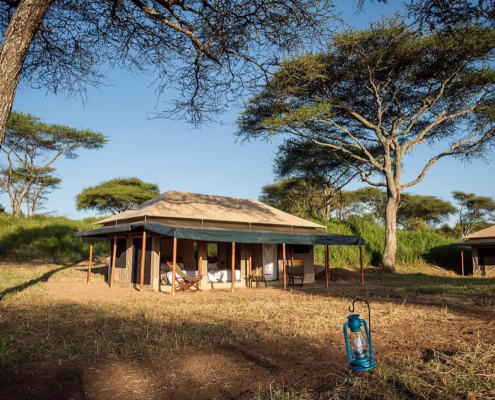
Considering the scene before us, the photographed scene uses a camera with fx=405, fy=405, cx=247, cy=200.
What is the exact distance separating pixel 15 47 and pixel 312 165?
20.5m

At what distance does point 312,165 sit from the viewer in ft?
76.8

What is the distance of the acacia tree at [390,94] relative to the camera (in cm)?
1502

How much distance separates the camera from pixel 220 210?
569 inches

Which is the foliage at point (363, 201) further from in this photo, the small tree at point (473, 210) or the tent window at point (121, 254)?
the tent window at point (121, 254)

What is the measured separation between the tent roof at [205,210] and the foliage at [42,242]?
22.3 ft

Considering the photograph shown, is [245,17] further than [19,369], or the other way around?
[245,17]

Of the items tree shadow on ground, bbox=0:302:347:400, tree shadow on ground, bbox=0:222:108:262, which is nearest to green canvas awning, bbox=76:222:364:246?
tree shadow on ground, bbox=0:302:347:400

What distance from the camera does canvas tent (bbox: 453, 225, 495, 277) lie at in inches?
796

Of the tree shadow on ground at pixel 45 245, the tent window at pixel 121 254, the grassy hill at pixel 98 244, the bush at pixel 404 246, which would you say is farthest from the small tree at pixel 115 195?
the tent window at pixel 121 254

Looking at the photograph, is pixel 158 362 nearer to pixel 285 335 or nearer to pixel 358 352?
pixel 285 335

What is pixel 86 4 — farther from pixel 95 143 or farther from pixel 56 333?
pixel 95 143

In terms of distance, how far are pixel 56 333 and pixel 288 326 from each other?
3.12 m

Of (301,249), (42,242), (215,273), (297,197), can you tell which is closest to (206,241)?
(215,273)

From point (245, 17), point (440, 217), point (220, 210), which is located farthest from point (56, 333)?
point (440, 217)
